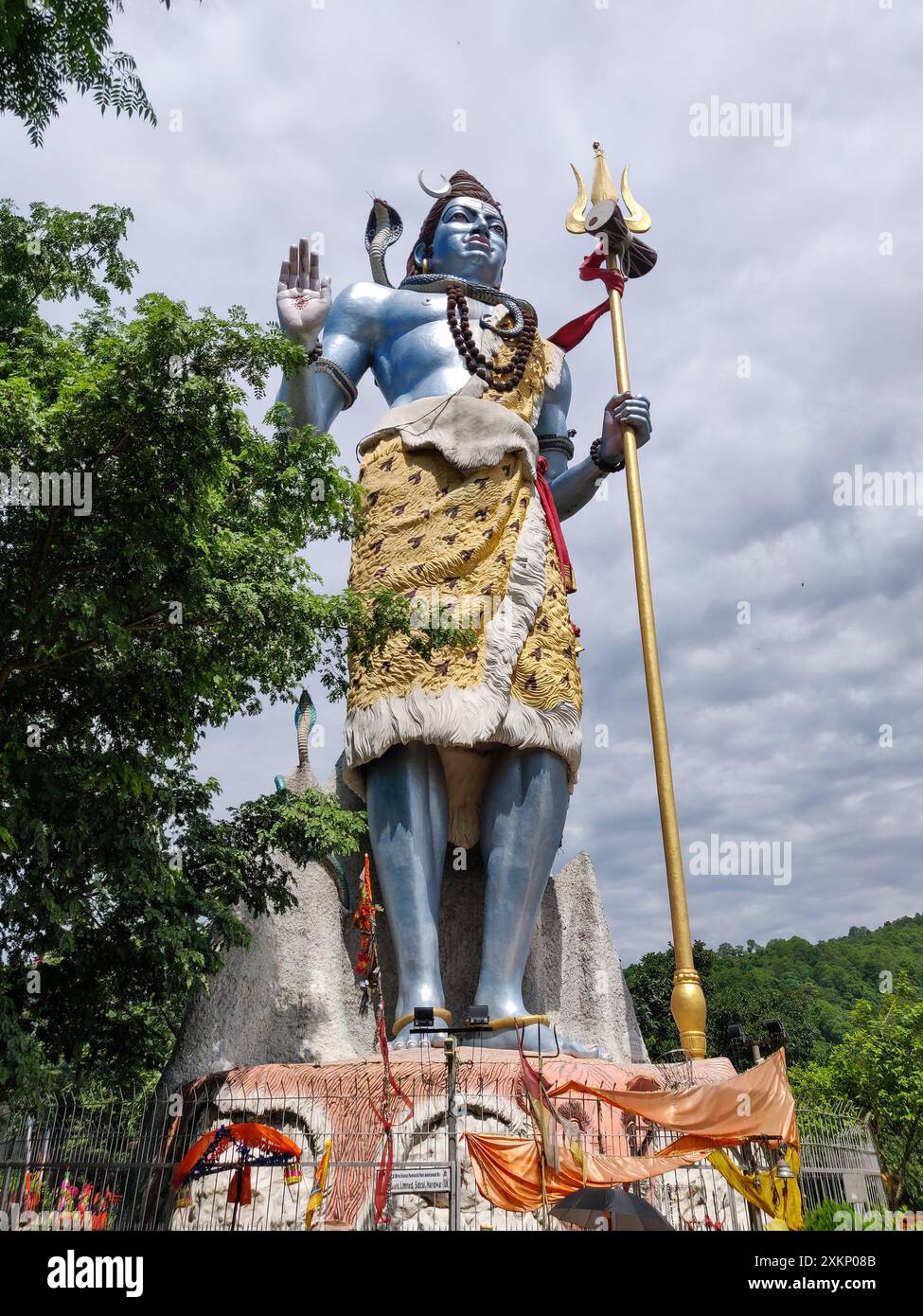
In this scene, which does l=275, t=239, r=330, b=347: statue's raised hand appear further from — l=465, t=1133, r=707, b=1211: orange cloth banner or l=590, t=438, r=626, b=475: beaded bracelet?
l=465, t=1133, r=707, b=1211: orange cloth banner

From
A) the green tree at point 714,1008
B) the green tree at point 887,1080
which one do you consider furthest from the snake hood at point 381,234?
the green tree at point 714,1008

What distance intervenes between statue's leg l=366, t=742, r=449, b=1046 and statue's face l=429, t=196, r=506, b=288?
4.41m

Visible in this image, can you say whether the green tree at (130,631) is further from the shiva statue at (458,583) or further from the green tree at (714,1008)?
the green tree at (714,1008)

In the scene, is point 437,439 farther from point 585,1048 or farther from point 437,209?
point 585,1048

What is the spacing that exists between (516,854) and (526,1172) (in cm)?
237

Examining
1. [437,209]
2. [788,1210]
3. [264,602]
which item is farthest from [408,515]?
[788,1210]

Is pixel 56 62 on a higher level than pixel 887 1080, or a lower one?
higher

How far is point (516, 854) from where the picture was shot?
754cm

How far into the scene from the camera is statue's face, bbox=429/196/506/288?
30.6 ft

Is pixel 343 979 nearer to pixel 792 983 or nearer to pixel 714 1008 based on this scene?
pixel 714 1008

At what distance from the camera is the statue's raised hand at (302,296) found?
25.0 ft

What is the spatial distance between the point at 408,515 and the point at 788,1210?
17.2 feet

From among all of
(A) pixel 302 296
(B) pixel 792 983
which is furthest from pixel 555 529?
(B) pixel 792 983

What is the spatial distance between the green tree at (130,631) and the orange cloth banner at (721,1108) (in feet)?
9.25
